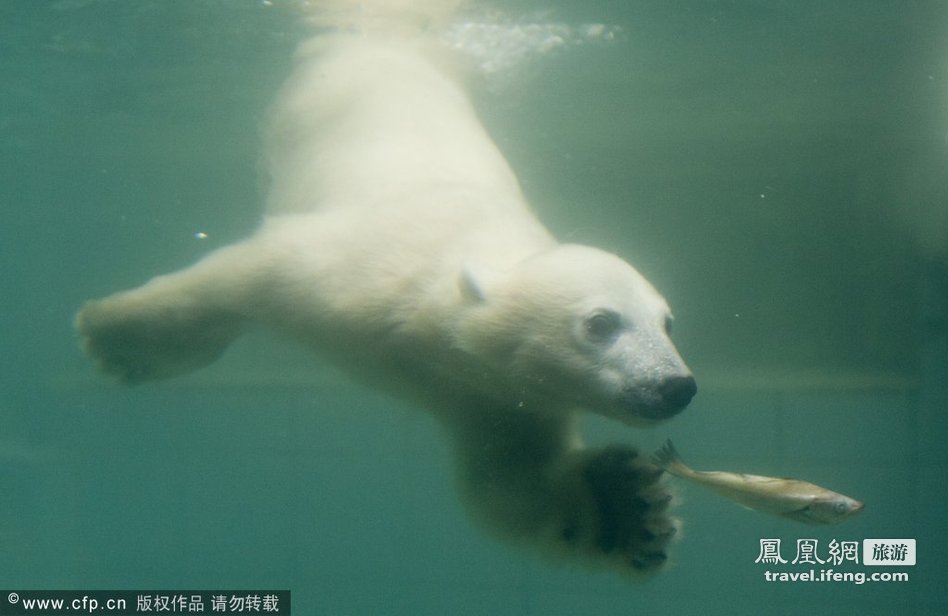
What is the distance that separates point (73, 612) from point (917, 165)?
1424 cm

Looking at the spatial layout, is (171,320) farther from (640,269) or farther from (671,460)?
(640,269)

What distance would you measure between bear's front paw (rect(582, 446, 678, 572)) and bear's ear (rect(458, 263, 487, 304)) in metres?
0.93

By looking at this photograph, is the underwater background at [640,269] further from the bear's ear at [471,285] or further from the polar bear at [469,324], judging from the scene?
the bear's ear at [471,285]

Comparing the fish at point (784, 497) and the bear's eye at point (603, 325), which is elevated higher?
the bear's eye at point (603, 325)

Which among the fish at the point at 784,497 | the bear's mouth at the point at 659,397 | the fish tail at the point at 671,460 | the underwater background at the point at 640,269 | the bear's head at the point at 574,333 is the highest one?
the underwater background at the point at 640,269

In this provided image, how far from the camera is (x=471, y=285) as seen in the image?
133 inches

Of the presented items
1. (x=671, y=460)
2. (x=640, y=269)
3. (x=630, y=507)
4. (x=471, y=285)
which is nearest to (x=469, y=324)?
(x=471, y=285)

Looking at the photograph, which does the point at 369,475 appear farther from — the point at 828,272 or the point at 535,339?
the point at 535,339

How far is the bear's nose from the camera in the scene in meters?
2.87

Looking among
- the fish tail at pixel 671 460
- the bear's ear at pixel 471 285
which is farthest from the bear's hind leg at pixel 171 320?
the fish tail at pixel 671 460

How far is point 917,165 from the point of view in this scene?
1431 centimetres

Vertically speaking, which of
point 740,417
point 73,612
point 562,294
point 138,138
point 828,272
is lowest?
point 73,612

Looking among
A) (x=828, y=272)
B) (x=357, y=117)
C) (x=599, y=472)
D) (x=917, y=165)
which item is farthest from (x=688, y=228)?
(x=599, y=472)

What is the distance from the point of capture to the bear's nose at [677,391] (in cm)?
287
